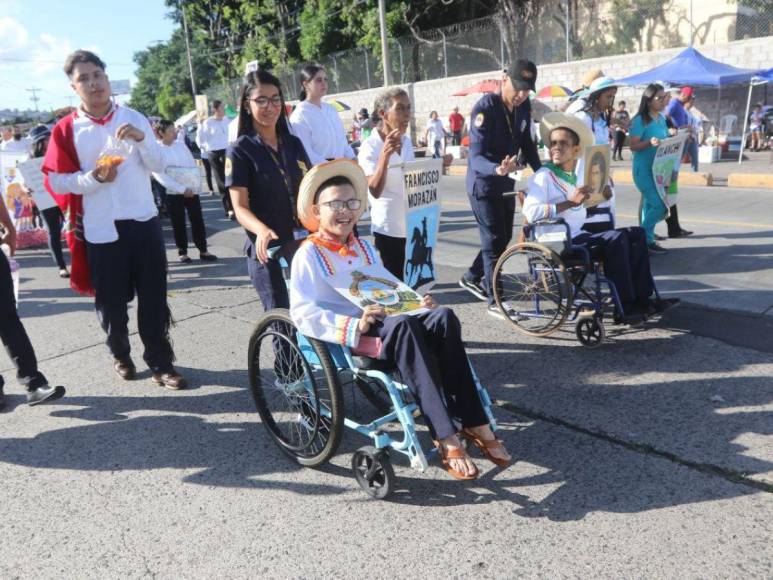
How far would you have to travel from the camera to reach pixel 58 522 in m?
2.96

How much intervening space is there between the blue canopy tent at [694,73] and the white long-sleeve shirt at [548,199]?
1335 centimetres

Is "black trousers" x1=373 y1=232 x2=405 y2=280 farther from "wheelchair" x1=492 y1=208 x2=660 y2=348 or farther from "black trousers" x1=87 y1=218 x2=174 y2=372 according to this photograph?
"black trousers" x1=87 y1=218 x2=174 y2=372

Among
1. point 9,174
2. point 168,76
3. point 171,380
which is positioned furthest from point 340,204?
point 168,76

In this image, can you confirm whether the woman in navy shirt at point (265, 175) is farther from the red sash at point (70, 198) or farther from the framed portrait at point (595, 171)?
the framed portrait at point (595, 171)

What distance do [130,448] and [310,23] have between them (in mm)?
32941

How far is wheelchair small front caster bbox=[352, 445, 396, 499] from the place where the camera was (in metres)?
2.87

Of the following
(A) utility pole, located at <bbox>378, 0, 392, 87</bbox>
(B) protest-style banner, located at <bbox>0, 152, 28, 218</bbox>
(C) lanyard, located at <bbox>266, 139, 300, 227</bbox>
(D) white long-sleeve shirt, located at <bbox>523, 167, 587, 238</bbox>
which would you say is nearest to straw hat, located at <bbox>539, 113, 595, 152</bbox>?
(D) white long-sleeve shirt, located at <bbox>523, 167, 587, 238</bbox>

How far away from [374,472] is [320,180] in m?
1.40

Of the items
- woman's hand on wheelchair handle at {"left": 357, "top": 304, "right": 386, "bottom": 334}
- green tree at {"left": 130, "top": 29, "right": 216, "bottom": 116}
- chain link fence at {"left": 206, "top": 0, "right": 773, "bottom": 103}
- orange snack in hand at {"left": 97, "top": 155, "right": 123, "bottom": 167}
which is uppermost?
green tree at {"left": 130, "top": 29, "right": 216, "bottom": 116}

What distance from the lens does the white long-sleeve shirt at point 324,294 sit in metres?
2.97

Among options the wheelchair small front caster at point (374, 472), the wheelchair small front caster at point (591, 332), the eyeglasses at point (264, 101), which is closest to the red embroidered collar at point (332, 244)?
the eyeglasses at point (264, 101)

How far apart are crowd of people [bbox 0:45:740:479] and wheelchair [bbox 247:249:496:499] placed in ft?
0.30

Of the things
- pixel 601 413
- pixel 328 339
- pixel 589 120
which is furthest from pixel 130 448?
pixel 589 120

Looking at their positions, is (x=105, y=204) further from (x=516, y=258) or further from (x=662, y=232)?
(x=662, y=232)
